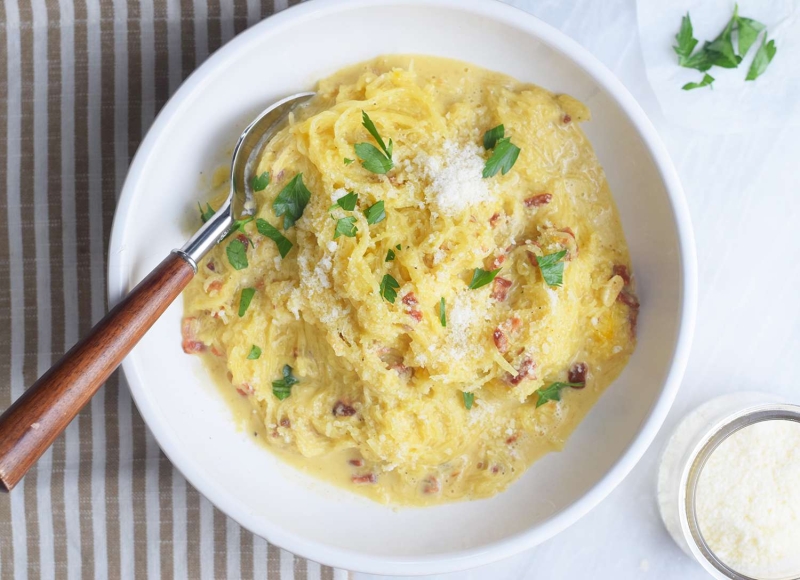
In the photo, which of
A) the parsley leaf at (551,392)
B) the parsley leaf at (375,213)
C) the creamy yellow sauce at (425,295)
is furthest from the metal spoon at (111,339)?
the parsley leaf at (551,392)

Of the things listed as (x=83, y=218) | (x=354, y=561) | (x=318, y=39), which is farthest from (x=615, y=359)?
(x=83, y=218)

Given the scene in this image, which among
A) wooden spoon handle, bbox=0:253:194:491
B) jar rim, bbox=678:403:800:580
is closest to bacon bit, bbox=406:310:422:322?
wooden spoon handle, bbox=0:253:194:491

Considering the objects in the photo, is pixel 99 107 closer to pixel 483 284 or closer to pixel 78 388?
pixel 78 388

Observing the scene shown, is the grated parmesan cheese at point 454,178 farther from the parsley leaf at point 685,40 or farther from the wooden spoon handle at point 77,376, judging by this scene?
the parsley leaf at point 685,40

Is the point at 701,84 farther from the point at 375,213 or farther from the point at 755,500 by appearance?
the point at 755,500

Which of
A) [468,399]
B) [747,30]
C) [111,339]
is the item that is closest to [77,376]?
[111,339]

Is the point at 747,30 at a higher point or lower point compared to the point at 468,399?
higher
